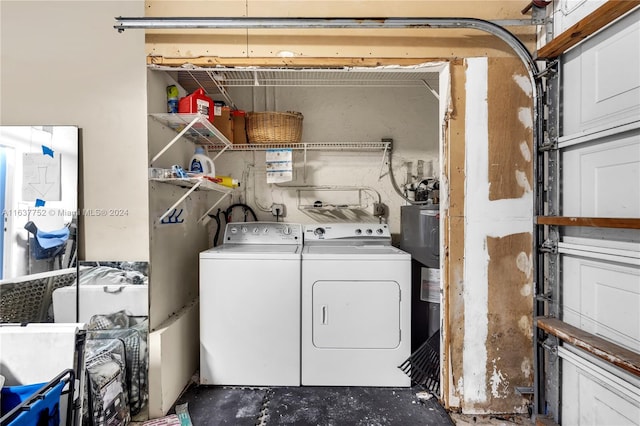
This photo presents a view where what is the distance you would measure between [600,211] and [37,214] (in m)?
3.03

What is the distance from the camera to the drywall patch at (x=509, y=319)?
1711 millimetres

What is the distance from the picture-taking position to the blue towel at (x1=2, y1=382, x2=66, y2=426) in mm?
1001

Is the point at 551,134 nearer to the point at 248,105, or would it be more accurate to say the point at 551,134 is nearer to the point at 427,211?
the point at 427,211

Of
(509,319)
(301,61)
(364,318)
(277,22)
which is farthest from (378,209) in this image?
(277,22)

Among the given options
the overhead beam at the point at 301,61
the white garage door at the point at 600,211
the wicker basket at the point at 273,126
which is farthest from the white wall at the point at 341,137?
the white garage door at the point at 600,211

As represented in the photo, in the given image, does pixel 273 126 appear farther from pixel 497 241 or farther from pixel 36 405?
pixel 36 405

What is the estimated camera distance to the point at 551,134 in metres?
1.58

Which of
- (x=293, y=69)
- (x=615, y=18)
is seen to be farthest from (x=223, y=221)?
(x=615, y=18)

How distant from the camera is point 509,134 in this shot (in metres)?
1.70

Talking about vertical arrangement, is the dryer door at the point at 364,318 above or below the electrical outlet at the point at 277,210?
below

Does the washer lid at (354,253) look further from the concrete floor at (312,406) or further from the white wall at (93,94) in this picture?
the white wall at (93,94)

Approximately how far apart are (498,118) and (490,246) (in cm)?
78

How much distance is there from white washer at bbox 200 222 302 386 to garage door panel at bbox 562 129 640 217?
5.29ft

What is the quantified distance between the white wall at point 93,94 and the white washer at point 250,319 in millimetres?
513
